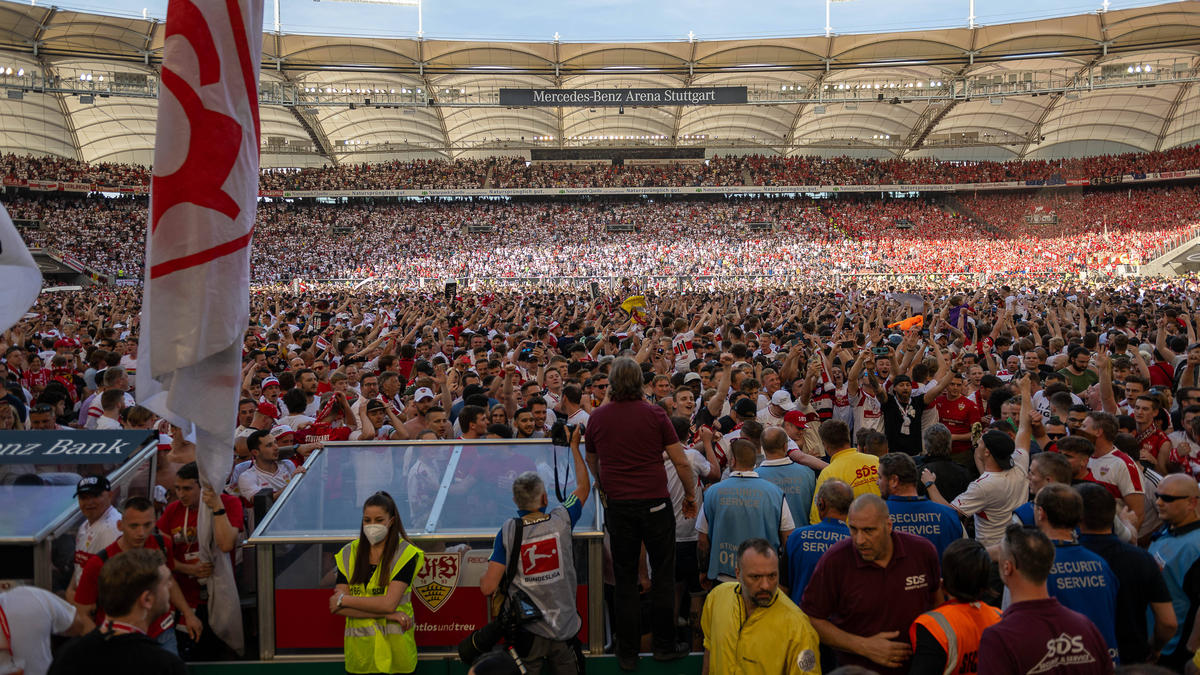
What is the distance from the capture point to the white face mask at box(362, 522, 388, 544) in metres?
3.92

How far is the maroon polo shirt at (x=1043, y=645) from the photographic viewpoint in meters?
2.94

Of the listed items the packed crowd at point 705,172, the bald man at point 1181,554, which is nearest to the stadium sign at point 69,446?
the bald man at point 1181,554

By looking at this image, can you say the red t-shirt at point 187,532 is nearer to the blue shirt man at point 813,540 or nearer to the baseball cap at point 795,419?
the blue shirt man at point 813,540

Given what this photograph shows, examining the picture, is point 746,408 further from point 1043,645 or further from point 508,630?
point 1043,645

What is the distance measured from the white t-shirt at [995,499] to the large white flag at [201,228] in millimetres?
4088

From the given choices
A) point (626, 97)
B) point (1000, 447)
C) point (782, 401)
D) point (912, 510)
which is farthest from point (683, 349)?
point (626, 97)

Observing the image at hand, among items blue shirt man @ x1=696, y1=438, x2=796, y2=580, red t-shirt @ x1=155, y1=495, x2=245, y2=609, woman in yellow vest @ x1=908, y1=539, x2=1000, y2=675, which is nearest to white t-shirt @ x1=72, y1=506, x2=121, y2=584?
red t-shirt @ x1=155, y1=495, x2=245, y2=609

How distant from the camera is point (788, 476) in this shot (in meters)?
5.23

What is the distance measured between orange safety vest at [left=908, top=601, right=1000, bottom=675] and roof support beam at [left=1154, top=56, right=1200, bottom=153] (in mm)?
47045

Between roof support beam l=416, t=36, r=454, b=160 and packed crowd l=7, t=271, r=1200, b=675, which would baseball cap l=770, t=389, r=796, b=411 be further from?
roof support beam l=416, t=36, r=454, b=160

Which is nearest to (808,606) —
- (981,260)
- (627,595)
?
(627,595)

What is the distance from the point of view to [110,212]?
48656 mm

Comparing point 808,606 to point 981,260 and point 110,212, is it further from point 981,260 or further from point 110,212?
point 110,212

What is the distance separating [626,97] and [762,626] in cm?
3721
